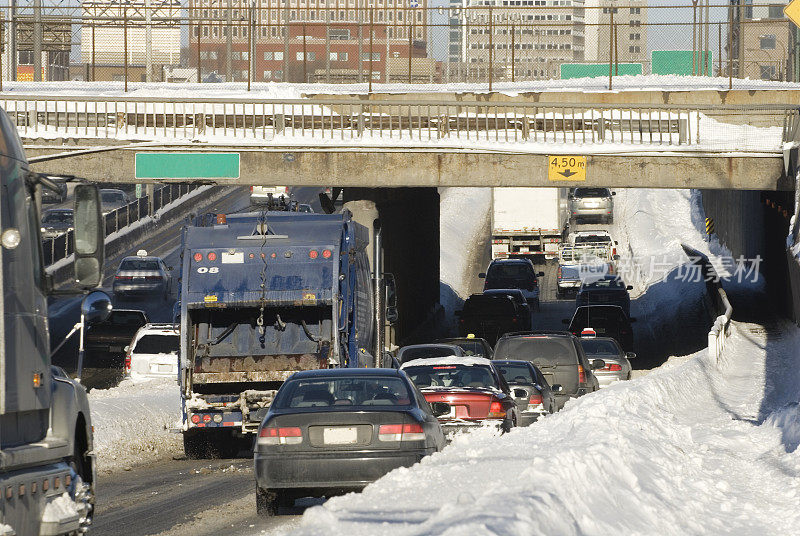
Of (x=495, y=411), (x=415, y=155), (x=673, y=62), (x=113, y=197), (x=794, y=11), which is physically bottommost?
(x=495, y=411)

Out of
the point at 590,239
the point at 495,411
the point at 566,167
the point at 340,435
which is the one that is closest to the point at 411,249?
the point at 566,167

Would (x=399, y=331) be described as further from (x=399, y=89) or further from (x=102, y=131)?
(x=399, y=89)

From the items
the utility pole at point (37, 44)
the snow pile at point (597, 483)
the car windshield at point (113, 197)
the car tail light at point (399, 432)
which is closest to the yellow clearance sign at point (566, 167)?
the snow pile at point (597, 483)

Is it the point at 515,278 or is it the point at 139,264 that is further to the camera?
the point at 515,278

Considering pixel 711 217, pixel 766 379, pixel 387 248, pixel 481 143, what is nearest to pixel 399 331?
pixel 387 248

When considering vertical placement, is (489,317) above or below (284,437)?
below

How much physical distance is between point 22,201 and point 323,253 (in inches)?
444

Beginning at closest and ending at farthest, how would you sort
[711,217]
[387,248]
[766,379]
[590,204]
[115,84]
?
1. [766,379]
2. [387,248]
3. [115,84]
4. [590,204]
5. [711,217]

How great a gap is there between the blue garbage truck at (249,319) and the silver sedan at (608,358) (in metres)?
11.3

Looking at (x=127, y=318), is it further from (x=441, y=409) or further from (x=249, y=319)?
(x=441, y=409)

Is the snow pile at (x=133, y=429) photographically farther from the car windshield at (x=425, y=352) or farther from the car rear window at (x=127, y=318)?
the car rear window at (x=127, y=318)

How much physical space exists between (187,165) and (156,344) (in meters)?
6.64

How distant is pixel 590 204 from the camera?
67562 mm

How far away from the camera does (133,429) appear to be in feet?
66.8
